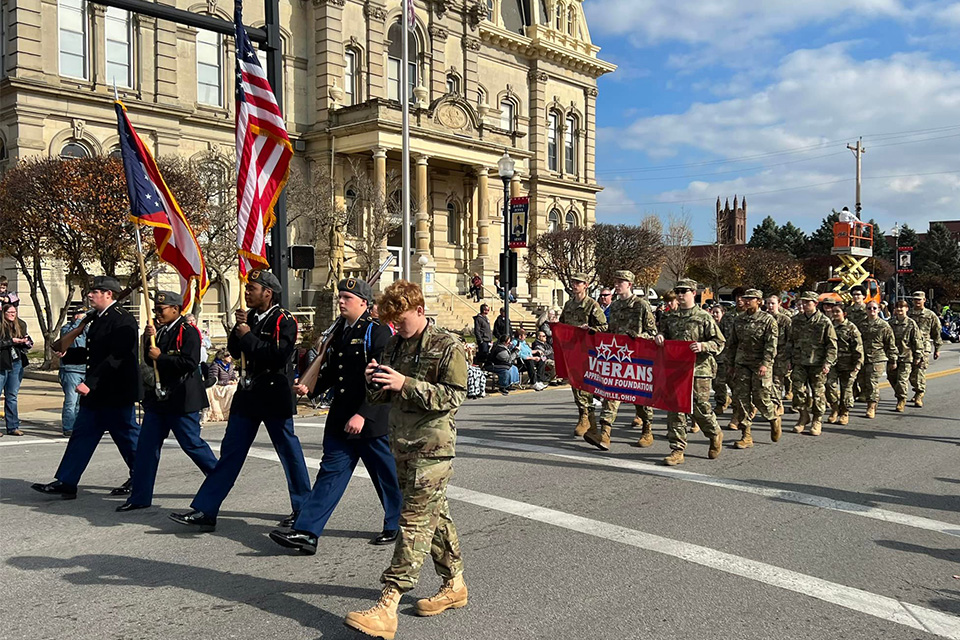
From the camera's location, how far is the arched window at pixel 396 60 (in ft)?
129

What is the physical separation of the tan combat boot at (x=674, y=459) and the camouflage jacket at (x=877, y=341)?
20.4ft

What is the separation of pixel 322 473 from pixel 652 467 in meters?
4.47

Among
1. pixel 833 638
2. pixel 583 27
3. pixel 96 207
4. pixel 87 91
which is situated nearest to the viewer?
pixel 833 638

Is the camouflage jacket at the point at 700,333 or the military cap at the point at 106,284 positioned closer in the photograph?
Result: the military cap at the point at 106,284

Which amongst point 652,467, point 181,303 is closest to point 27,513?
point 181,303

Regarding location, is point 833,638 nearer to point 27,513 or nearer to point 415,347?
point 415,347

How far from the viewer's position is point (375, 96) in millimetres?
37531

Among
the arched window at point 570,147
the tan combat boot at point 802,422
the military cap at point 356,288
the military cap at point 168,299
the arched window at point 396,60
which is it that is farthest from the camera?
the arched window at point 570,147

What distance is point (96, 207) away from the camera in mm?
17359

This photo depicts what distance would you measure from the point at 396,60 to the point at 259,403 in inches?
1436

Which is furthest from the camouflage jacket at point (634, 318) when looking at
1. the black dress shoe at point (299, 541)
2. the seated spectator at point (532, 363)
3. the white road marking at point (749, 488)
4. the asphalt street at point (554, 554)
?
the seated spectator at point (532, 363)

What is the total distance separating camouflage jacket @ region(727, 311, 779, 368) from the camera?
34.9 ft

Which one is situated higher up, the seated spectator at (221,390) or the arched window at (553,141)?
the arched window at (553,141)

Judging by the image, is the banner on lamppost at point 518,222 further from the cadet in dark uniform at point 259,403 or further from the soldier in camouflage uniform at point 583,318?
the cadet in dark uniform at point 259,403
